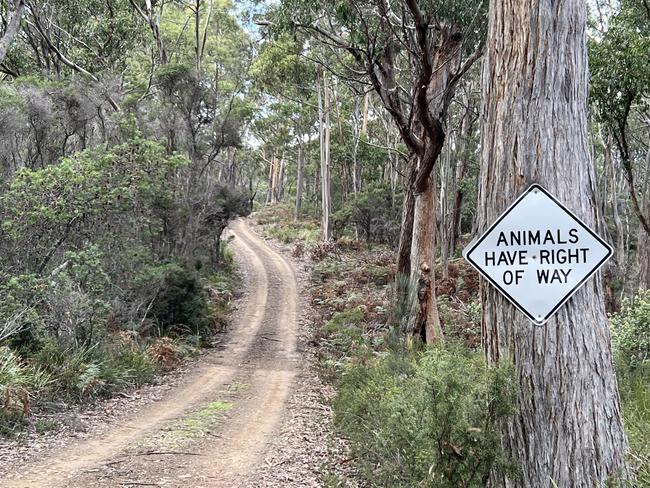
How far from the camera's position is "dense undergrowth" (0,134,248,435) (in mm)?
8602

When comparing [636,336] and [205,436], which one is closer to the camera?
[205,436]

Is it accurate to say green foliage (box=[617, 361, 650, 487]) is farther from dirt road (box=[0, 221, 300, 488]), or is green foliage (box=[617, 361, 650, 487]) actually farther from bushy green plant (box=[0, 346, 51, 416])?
bushy green plant (box=[0, 346, 51, 416])

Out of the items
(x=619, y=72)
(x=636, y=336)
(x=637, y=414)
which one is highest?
(x=619, y=72)

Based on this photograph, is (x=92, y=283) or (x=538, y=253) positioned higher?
(x=538, y=253)

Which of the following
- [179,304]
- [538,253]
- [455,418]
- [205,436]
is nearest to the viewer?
[455,418]

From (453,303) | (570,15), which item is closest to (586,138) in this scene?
(570,15)

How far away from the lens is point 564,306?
291 centimetres

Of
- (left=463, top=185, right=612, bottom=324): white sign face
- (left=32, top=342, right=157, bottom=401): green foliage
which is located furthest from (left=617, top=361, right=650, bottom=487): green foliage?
(left=32, top=342, right=157, bottom=401): green foliage

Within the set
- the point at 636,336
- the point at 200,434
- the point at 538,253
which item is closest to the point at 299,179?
the point at 636,336

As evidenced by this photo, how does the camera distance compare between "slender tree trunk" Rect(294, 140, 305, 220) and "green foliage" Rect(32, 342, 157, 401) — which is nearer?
"green foliage" Rect(32, 342, 157, 401)

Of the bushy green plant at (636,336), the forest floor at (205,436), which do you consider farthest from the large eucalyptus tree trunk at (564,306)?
the bushy green plant at (636,336)

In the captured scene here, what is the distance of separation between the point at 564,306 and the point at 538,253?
31cm

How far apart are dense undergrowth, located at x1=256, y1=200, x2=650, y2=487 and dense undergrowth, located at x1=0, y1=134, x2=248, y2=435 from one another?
382 centimetres

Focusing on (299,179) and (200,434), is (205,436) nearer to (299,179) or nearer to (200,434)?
(200,434)
